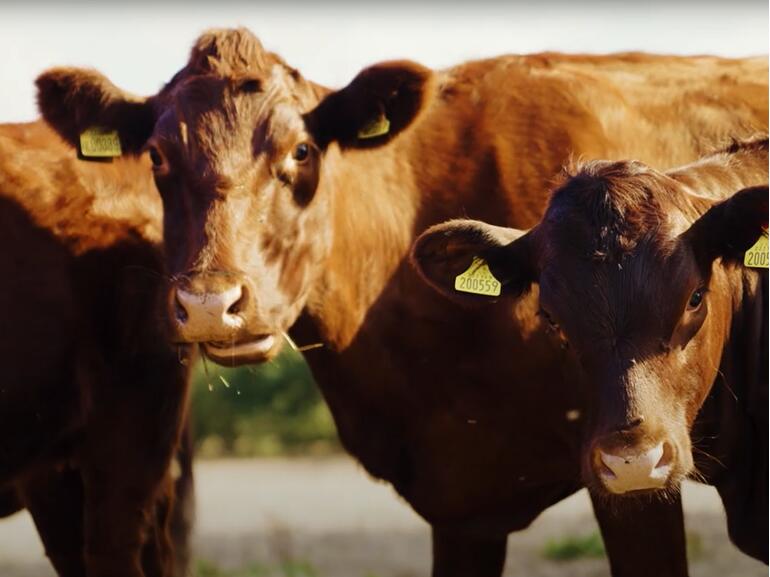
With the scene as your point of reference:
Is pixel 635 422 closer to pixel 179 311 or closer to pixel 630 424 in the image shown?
pixel 630 424

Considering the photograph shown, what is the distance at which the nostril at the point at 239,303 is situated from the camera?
6.43m

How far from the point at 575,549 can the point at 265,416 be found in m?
6.45

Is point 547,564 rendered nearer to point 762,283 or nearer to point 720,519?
point 720,519

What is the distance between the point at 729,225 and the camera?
5.78 m

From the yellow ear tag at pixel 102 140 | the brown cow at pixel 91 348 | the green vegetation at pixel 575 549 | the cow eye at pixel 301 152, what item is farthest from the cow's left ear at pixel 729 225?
the green vegetation at pixel 575 549

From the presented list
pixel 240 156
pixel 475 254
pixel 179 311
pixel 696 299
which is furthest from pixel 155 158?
pixel 696 299

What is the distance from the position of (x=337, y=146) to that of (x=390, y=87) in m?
0.36

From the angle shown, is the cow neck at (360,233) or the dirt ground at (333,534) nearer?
the cow neck at (360,233)

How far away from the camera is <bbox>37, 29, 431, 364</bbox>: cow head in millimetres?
6496

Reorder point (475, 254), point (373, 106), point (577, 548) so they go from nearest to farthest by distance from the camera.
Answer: point (475, 254) → point (373, 106) → point (577, 548)

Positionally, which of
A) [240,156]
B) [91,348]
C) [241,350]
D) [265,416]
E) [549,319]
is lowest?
[265,416]

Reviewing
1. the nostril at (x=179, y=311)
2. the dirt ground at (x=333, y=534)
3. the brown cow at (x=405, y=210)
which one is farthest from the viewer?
the dirt ground at (x=333, y=534)

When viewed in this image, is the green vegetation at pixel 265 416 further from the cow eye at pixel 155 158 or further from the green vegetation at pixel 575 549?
the cow eye at pixel 155 158

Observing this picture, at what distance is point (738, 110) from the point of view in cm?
788
